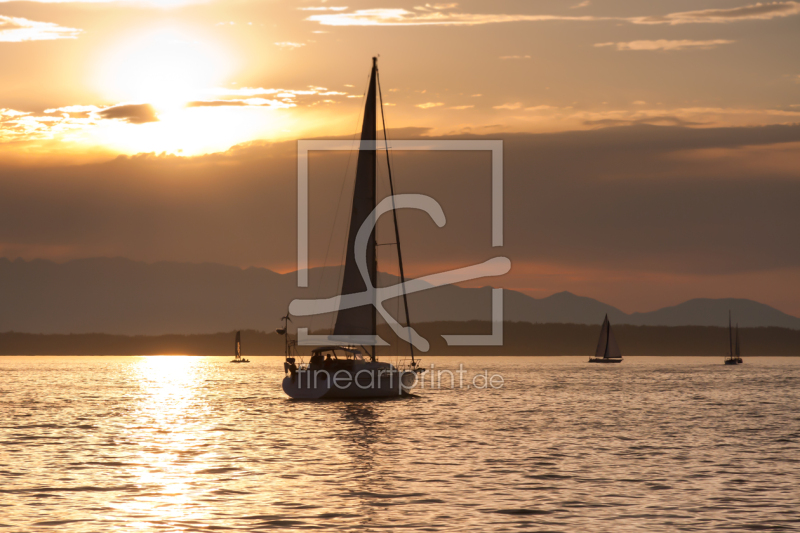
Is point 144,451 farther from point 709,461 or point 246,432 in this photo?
point 709,461

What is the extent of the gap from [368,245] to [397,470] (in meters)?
27.8

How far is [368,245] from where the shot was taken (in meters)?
62.3

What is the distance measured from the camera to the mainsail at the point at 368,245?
62.1m

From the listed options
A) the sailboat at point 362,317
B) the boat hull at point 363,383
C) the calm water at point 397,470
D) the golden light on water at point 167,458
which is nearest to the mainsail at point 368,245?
the sailboat at point 362,317

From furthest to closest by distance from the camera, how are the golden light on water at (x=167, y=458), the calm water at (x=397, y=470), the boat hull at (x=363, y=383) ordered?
the boat hull at (x=363, y=383), the golden light on water at (x=167, y=458), the calm water at (x=397, y=470)

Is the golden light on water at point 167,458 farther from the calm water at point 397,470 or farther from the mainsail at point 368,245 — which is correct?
the mainsail at point 368,245

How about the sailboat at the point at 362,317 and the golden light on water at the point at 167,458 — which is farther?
the sailboat at the point at 362,317

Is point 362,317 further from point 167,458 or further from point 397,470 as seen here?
point 397,470

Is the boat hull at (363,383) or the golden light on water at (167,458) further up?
the boat hull at (363,383)

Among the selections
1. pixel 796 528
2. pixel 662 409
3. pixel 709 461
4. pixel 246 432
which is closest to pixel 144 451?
pixel 246 432

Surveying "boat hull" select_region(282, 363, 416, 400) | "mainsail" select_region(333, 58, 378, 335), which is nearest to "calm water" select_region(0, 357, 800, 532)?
"boat hull" select_region(282, 363, 416, 400)

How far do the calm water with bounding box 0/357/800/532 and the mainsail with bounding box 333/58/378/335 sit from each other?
250 inches

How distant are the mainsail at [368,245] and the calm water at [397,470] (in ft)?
20.8

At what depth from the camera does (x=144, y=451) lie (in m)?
43.0
